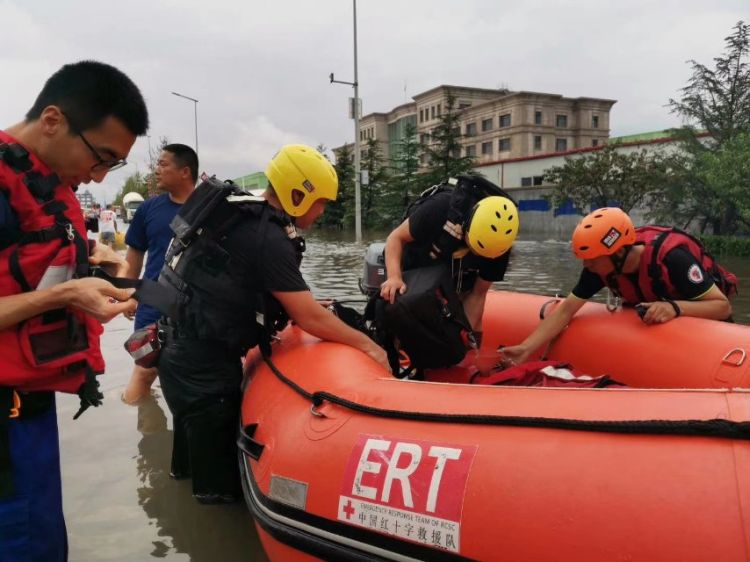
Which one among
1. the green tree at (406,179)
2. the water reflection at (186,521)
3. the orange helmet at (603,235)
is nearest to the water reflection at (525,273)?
the orange helmet at (603,235)

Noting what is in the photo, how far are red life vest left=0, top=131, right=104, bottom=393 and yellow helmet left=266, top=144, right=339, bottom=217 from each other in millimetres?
993

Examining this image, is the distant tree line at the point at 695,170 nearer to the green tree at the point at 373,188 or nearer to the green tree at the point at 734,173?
the green tree at the point at 734,173

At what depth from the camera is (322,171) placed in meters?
2.40

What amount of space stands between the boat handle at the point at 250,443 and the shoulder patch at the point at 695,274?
2290mm

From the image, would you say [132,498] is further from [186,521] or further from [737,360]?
[737,360]

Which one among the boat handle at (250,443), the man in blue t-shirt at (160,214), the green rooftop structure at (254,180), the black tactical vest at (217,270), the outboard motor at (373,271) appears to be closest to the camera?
the boat handle at (250,443)

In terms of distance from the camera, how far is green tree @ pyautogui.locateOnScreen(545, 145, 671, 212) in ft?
63.7

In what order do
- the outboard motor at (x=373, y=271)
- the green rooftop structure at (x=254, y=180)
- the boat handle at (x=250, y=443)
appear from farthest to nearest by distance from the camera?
the green rooftop structure at (x=254, y=180) → the outboard motor at (x=373, y=271) → the boat handle at (x=250, y=443)

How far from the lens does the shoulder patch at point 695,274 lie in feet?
9.44

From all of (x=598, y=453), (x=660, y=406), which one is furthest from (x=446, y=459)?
(x=660, y=406)

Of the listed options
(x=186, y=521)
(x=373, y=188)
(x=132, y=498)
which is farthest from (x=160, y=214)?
(x=373, y=188)

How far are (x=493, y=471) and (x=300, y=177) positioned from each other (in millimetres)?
1461

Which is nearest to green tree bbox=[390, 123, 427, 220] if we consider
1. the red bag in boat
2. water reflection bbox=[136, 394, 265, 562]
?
water reflection bbox=[136, 394, 265, 562]

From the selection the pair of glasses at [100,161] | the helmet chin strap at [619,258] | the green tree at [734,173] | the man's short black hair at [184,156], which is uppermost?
the green tree at [734,173]
